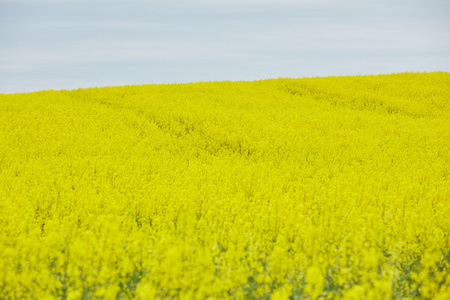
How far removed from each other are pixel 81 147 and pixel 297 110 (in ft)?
37.3

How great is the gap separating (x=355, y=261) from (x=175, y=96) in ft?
65.0

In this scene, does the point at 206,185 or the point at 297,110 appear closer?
the point at 206,185

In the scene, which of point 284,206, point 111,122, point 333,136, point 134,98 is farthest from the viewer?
point 134,98

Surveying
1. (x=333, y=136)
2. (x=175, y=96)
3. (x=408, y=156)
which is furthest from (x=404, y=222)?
(x=175, y=96)

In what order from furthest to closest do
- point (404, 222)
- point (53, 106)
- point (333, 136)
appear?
point (53, 106), point (333, 136), point (404, 222)

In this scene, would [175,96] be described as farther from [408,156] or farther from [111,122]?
[408,156]

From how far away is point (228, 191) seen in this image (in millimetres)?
9219

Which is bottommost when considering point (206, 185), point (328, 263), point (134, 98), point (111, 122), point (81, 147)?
point (328, 263)

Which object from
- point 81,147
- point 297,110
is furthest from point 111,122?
point 297,110

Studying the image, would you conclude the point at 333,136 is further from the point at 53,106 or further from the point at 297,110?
the point at 53,106

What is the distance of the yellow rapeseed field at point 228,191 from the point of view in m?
4.96

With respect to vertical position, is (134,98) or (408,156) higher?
(134,98)

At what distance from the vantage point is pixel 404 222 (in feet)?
23.1

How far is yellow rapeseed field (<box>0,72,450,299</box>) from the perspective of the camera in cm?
496
